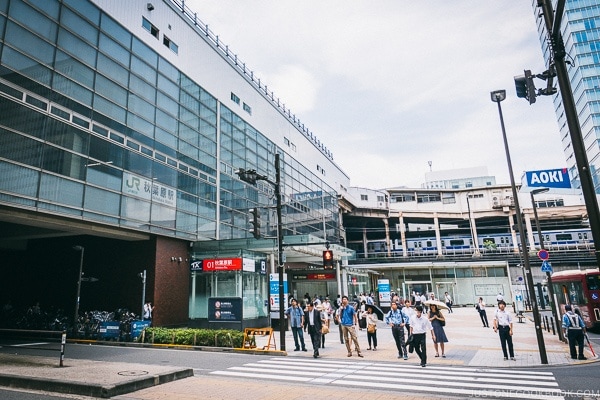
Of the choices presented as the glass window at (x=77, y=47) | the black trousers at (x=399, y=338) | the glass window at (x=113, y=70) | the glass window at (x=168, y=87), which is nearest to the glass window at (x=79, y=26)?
the glass window at (x=77, y=47)

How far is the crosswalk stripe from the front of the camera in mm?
8352

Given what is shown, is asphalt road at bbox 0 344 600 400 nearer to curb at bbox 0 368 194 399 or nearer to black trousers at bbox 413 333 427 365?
curb at bbox 0 368 194 399

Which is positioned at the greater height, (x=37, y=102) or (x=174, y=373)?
(x=37, y=102)

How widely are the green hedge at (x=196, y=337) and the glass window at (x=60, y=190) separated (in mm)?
6983

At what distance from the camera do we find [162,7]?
2444 centimetres

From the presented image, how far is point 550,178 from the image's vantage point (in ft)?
26.2

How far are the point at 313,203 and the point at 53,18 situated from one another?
3069 centimetres

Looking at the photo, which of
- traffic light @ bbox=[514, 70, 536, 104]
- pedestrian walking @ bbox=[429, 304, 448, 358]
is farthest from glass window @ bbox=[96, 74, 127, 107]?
traffic light @ bbox=[514, 70, 536, 104]

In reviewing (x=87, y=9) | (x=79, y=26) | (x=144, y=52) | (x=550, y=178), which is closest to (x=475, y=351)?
(x=550, y=178)

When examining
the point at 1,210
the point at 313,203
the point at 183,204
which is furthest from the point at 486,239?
the point at 1,210

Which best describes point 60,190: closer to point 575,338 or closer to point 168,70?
point 168,70

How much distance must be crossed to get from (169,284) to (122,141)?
8540 mm

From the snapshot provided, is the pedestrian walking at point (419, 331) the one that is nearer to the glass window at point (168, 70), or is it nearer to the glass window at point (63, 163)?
the glass window at point (63, 163)

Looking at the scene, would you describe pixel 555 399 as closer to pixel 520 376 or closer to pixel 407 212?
pixel 520 376
